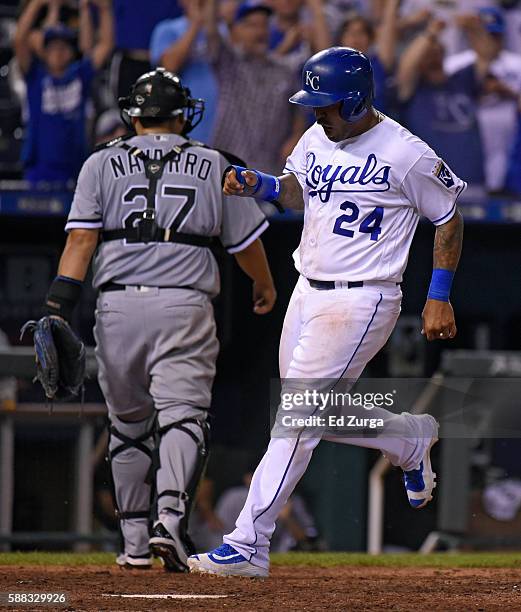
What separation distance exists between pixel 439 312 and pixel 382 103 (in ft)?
17.0

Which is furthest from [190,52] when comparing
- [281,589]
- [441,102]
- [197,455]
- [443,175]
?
[281,589]

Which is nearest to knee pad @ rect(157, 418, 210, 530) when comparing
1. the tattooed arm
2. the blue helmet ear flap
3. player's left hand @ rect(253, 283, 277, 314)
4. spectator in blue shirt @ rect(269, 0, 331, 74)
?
player's left hand @ rect(253, 283, 277, 314)

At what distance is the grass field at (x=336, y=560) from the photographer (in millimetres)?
5855

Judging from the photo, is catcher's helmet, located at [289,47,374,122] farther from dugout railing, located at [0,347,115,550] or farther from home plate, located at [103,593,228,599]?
dugout railing, located at [0,347,115,550]

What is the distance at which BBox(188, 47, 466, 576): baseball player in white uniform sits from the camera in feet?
14.6

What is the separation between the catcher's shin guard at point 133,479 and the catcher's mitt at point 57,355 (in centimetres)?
23

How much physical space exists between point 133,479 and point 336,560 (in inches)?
51.2

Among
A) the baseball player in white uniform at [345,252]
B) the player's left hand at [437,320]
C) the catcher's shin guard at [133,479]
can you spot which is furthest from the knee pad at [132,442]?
the player's left hand at [437,320]

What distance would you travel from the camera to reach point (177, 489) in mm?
4996

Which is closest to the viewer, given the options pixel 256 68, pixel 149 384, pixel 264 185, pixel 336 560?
pixel 264 185

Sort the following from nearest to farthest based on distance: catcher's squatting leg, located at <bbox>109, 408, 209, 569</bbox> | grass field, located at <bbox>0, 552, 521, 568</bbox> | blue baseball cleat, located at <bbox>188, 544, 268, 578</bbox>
Result: blue baseball cleat, located at <bbox>188, 544, 268, 578</bbox>, catcher's squatting leg, located at <bbox>109, 408, 209, 569</bbox>, grass field, located at <bbox>0, 552, 521, 568</bbox>

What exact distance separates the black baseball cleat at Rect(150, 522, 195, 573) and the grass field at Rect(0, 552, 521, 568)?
3.13ft

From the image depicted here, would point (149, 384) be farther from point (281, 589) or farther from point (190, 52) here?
point (190, 52)

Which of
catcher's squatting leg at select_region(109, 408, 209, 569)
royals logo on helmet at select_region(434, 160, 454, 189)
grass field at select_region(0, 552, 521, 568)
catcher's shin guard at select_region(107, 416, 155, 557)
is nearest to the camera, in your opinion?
royals logo on helmet at select_region(434, 160, 454, 189)
